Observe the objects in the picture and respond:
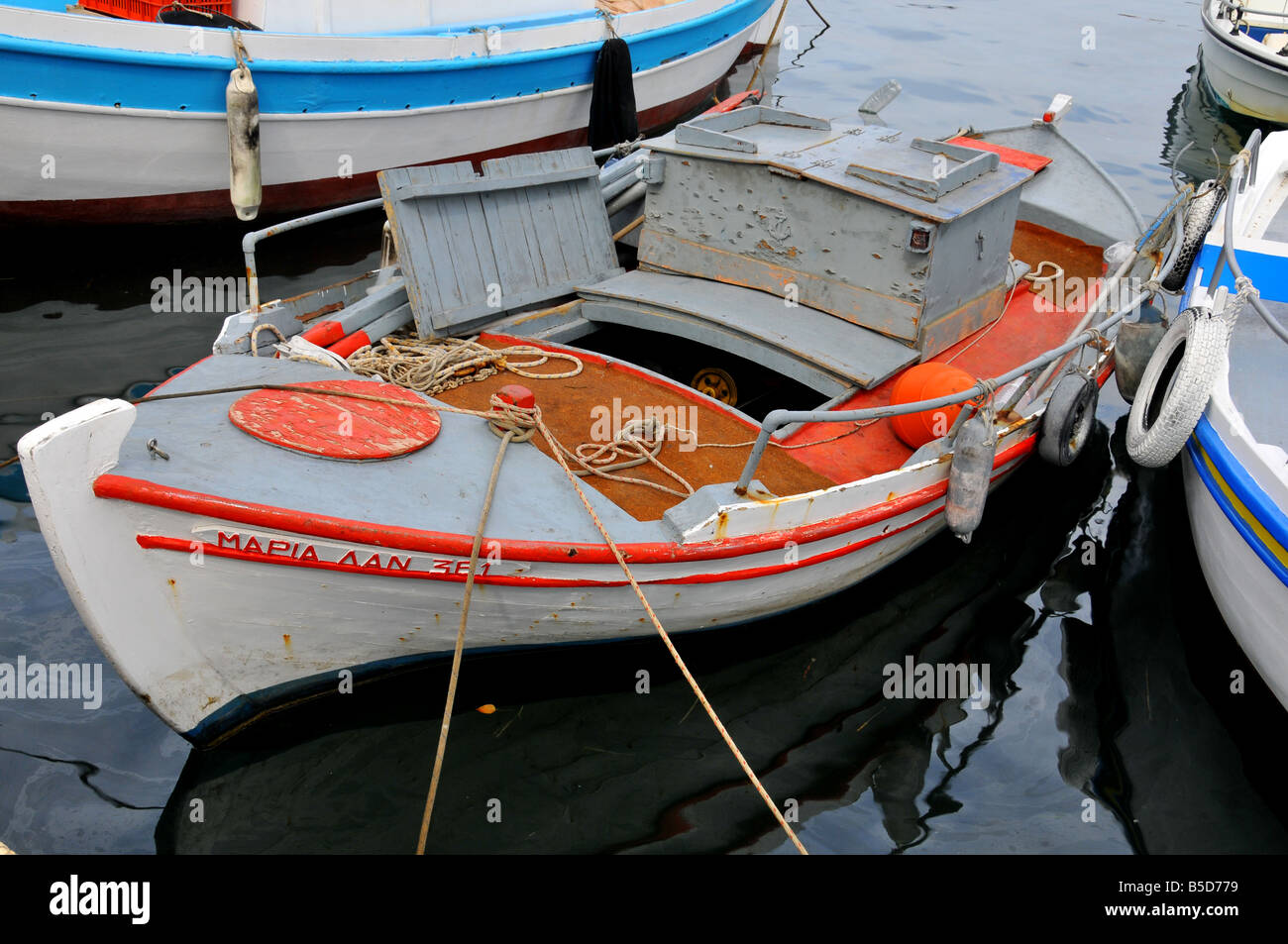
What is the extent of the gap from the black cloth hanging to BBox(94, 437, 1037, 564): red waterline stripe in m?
8.93

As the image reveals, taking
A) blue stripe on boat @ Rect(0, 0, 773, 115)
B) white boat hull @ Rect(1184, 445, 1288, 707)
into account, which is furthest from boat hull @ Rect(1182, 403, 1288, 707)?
blue stripe on boat @ Rect(0, 0, 773, 115)

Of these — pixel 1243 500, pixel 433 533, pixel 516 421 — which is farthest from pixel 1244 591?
pixel 433 533

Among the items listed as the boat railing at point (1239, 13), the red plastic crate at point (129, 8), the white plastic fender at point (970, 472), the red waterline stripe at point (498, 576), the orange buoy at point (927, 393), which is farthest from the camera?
the boat railing at point (1239, 13)

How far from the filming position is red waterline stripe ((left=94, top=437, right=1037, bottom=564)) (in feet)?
14.2

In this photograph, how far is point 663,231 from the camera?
785 centimetres

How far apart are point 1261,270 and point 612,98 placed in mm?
8301

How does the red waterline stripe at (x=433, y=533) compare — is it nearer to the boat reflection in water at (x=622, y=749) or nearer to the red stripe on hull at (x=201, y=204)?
the boat reflection in water at (x=622, y=749)

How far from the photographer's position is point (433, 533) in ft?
15.7

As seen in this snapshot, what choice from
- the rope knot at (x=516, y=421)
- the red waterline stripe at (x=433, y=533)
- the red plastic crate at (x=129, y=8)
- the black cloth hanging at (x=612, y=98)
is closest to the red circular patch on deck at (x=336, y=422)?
the rope knot at (x=516, y=421)

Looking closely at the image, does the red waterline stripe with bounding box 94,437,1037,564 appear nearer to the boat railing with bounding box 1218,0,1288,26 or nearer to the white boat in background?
the white boat in background

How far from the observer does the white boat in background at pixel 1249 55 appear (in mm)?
16359

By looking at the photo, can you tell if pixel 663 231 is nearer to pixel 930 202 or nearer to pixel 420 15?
pixel 930 202

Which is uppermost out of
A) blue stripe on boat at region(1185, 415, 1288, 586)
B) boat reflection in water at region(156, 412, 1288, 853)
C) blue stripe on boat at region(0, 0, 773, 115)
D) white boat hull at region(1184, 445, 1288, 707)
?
blue stripe on boat at region(0, 0, 773, 115)
